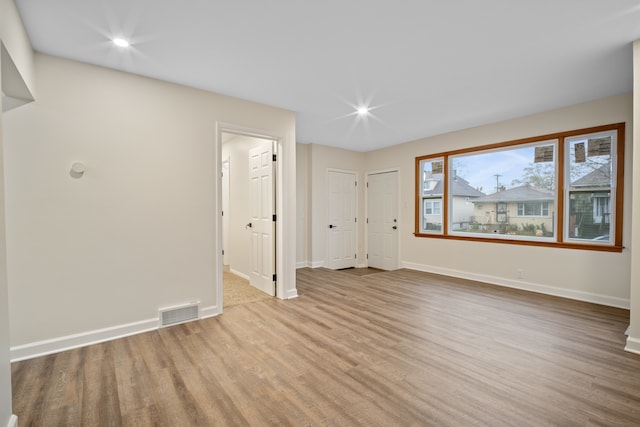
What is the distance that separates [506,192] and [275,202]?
3.73 meters

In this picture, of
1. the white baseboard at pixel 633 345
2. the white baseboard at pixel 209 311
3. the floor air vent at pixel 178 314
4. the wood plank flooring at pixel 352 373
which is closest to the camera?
the wood plank flooring at pixel 352 373

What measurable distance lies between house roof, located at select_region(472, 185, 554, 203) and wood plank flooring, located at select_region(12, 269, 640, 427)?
1626 mm

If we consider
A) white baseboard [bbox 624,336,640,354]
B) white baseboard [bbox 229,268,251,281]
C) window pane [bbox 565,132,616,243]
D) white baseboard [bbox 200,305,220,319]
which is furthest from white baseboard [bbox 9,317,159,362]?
window pane [bbox 565,132,616,243]

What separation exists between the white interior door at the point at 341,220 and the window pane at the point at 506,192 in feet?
7.28

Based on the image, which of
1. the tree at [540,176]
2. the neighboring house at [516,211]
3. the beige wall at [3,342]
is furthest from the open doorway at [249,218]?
the tree at [540,176]

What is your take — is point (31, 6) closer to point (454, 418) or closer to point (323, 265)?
point (454, 418)

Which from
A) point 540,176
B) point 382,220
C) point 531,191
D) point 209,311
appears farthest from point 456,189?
point 209,311

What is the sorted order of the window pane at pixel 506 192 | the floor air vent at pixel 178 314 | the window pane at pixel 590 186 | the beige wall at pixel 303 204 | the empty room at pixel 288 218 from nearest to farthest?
the empty room at pixel 288 218 → the floor air vent at pixel 178 314 → the window pane at pixel 590 186 → the window pane at pixel 506 192 → the beige wall at pixel 303 204

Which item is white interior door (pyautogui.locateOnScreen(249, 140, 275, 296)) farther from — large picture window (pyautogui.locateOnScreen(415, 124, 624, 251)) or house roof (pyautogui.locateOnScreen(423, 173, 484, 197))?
house roof (pyautogui.locateOnScreen(423, 173, 484, 197))

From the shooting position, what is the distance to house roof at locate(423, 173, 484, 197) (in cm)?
514

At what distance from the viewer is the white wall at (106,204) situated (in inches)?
96.4

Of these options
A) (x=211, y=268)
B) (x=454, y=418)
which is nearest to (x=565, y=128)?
(x=454, y=418)

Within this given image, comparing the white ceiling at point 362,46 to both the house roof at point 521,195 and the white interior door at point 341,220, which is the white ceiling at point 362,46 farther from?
the white interior door at point 341,220

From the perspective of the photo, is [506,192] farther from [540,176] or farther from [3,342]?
[3,342]
